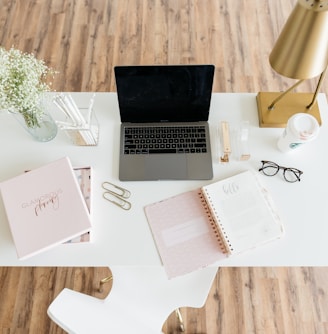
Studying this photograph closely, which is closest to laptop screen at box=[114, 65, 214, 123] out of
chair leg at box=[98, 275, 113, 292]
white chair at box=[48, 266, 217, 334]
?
white chair at box=[48, 266, 217, 334]

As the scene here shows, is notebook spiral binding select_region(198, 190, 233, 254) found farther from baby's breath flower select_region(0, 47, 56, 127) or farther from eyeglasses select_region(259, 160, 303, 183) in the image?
baby's breath flower select_region(0, 47, 56, 127)

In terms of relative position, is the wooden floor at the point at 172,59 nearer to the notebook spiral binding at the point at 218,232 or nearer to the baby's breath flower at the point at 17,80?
the notebook spiral binding at the point at 218,232

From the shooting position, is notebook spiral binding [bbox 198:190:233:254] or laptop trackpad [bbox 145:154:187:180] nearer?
notebook spiral binding [bbox 198:190:233:254]

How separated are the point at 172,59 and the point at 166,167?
4.25 feet

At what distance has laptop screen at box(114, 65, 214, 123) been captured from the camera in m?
1.07

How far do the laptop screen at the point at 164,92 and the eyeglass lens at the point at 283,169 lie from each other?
27 centimetres

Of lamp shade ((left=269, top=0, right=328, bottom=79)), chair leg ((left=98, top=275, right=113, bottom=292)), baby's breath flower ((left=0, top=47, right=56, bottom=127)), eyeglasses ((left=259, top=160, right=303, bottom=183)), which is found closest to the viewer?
lamp shade ((left=269, top=0, right=328, bottom=79))

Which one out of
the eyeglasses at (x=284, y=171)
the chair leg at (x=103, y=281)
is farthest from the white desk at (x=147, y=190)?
the chair leg at (x=103, y=281)

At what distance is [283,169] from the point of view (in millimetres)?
1183

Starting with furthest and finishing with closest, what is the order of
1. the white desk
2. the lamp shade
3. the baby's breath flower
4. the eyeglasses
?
the eyeglasses < the white desk < the baby's breath flower < the lamp shade

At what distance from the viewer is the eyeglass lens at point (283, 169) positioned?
1174mm

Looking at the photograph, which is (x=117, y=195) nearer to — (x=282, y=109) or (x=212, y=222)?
→ (x=212, y=222)

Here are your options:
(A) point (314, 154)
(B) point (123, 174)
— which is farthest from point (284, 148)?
(B) point (123, 174)

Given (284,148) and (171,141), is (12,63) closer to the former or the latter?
(171,141)
